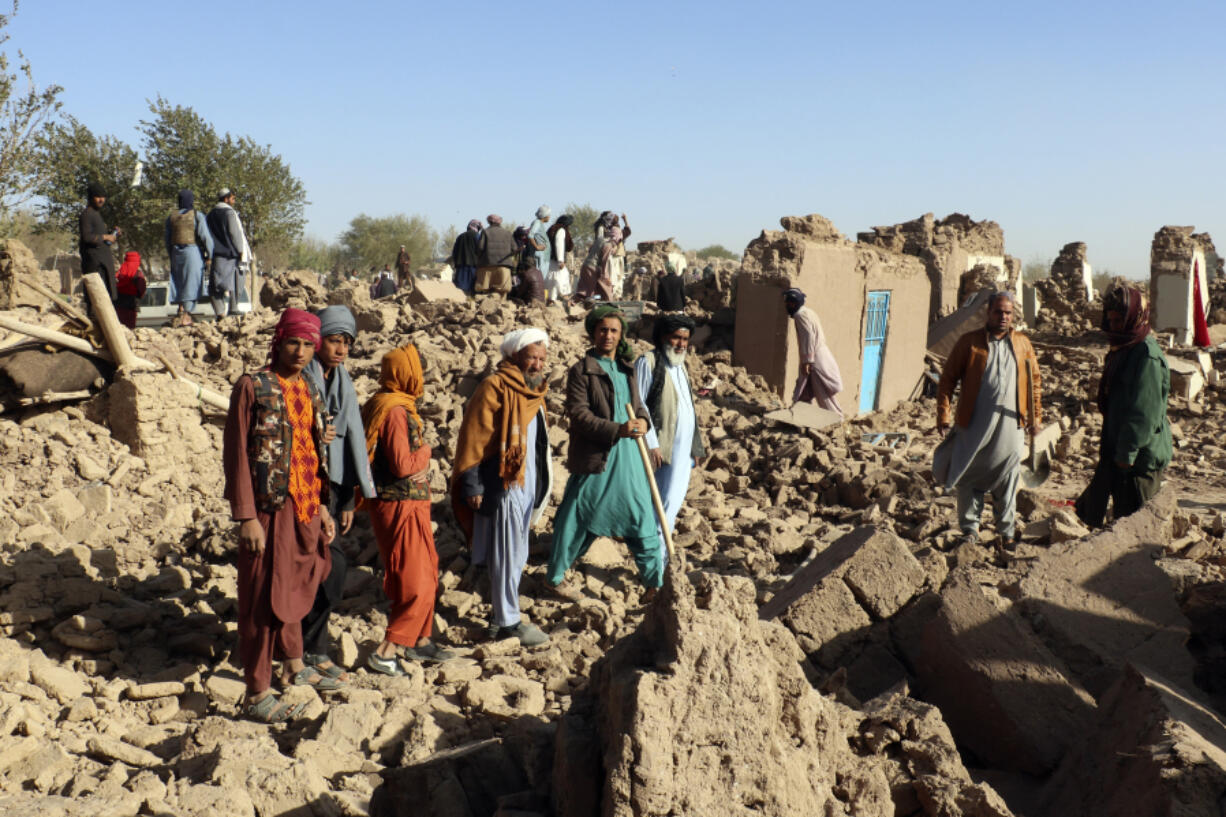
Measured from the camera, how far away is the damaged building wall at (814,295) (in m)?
10.5

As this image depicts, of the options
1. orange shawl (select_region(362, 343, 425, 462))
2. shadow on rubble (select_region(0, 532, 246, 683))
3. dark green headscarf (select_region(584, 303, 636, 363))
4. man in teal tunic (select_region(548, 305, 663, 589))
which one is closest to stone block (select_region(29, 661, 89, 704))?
shadow on rubble (select_region(0, 532, 246, 683))

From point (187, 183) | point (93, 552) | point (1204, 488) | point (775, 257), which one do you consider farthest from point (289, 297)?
point (187, 183)

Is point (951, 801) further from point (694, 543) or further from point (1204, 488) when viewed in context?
point (1204, 488)

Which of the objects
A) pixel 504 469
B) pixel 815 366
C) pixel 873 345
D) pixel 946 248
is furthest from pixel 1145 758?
pixel 946 248

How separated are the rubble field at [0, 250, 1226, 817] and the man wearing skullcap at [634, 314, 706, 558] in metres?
0.59

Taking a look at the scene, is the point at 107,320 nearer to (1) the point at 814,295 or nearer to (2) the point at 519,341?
(2) the point at 519,341

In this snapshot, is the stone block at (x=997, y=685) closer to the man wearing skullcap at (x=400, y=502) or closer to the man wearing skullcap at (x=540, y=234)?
the man wearing skullcap at (x=400, y=502)

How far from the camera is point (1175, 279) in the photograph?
59.7 ft

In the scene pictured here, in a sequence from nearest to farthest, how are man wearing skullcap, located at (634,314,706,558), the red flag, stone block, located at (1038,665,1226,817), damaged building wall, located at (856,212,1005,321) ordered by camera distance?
stone block, located at (1038,665,1226,817) → man wearing skullcap, located at (634,314,706,558) → damaged building wall, located at (856,212,1005,321) → the red flag

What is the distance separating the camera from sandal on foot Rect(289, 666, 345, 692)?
396 cm

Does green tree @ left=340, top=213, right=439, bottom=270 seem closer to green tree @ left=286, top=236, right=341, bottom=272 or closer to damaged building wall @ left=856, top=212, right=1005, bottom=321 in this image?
green tree @ left=286, top=236, right=341, bottom=272

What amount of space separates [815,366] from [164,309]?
35.4ft

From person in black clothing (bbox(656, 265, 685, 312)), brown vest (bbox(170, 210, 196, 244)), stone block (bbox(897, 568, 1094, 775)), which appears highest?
brown vest (bbox(170, 210, 196, 244))

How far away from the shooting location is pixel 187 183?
2555cm
